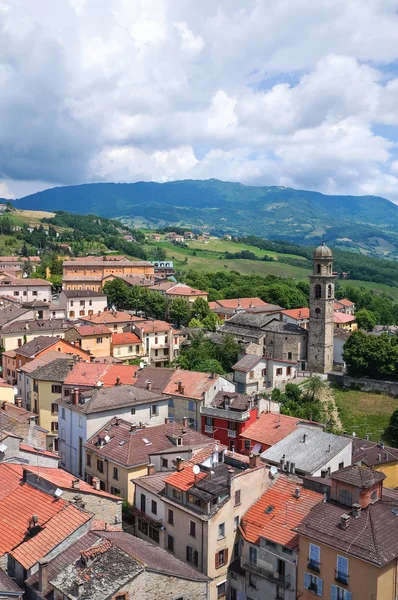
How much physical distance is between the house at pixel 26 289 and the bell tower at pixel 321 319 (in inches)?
2109

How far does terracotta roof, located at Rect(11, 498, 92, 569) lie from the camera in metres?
23.8

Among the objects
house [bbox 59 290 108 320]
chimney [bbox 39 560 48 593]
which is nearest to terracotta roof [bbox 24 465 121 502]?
chimney [bbox 39 560 48 593]

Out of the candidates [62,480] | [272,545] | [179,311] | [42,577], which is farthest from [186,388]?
[179,311]

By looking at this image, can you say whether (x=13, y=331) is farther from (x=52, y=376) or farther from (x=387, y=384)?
(x=387, y=384)

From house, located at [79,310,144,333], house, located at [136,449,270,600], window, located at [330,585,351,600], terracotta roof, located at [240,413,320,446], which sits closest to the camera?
window, located at [330,585,351,600]

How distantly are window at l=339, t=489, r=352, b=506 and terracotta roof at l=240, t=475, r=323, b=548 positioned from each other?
66.2 inches

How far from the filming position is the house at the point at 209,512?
29.5 metres

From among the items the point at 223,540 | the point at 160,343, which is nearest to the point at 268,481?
the point at 223,540

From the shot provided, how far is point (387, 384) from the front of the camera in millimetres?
73750

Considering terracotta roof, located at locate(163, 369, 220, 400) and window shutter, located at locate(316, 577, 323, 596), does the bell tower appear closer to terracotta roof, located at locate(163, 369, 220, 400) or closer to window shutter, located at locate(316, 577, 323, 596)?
terracotta roof, located at locate(163, 369, 220, 400)

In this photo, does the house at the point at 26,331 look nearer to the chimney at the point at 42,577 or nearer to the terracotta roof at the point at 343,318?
the chimney at the point at 42,577

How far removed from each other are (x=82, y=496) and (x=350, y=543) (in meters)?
13.1

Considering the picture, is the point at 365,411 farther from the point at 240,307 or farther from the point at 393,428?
the point at 240,307

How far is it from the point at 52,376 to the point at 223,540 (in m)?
27.0
